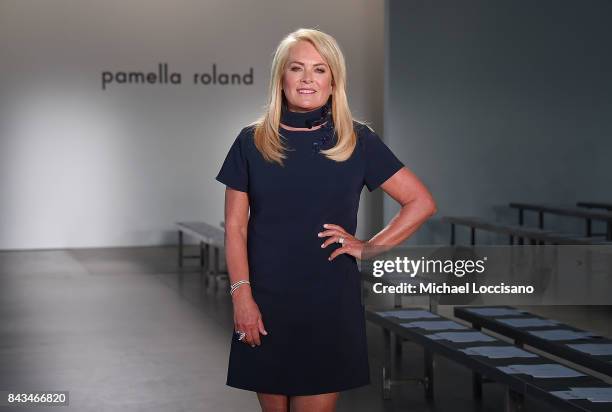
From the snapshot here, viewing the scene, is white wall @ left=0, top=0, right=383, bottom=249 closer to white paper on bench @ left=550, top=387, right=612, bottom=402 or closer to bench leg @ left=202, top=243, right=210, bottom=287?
bench leg @ left=202, top=243, right=210, bottom=287

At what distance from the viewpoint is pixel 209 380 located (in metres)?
5.32

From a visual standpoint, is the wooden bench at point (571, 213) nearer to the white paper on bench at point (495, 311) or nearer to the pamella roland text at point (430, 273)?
the white paper on bench at point (495, 311)

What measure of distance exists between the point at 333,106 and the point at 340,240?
30cm

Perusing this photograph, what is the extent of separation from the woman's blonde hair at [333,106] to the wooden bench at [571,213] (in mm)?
6685

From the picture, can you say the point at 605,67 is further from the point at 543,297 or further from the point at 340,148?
the point at 340,148

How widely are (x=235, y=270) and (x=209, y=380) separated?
3.16 metres

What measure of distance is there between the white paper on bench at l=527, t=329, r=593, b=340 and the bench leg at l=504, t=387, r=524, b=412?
27.3 inches

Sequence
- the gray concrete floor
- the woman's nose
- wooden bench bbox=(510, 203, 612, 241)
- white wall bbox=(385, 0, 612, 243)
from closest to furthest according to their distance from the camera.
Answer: the woman's nose, the gray concrete floor, wooden bench bbox=(510, 203, 612, 241), white wall bbox=(385, 0, 612, 243)

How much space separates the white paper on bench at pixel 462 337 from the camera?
4359mm

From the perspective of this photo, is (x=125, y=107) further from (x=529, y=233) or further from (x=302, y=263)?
(x=302, y=263)

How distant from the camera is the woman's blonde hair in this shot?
7.30 feet

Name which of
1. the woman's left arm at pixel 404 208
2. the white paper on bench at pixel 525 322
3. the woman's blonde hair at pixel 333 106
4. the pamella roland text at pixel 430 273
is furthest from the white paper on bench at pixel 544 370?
the woman's blonde hair at pixel 333 106

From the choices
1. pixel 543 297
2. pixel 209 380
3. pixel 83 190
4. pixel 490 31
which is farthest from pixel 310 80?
pixel 83 190

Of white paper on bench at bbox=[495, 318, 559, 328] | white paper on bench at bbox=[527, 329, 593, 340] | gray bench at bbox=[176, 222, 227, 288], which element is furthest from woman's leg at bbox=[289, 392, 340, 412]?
gray bench at bbox=[176, 222, 227, 288]
